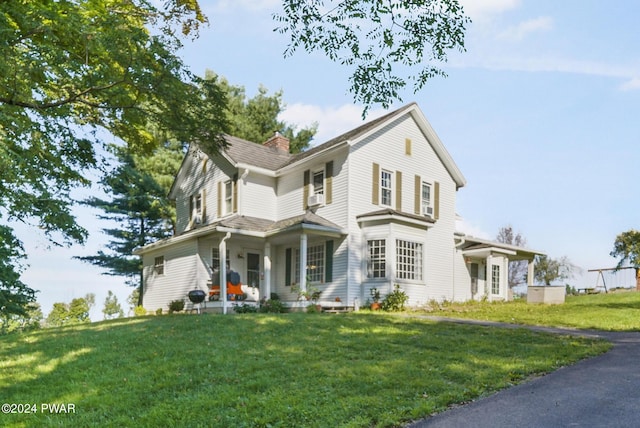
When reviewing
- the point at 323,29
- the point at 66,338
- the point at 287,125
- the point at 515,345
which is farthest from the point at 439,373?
the point at 287,125

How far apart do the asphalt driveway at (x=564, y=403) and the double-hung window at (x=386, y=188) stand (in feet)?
39.7

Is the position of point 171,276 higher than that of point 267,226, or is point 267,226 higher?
point 267,226

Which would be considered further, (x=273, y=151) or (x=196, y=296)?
(x=273, y=151)

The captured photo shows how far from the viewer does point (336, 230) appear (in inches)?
704

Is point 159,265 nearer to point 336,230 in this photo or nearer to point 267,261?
point 267,261

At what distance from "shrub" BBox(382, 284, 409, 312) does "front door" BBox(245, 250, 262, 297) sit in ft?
18.6

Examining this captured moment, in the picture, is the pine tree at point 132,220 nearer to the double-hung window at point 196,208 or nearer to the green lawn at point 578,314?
the double-hung window at point 196,208

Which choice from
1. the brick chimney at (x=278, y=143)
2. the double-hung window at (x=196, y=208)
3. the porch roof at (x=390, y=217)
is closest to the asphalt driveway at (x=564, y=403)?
the porch roof at (x=390, y=217)

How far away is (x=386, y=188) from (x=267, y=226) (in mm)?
4712

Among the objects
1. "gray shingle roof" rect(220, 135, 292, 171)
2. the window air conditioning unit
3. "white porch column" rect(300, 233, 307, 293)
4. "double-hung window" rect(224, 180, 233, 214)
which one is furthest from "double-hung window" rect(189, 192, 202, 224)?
"white porch column" rect(300, 233, 307, 293)

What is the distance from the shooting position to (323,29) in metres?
9.62

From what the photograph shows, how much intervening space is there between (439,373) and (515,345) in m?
2.95

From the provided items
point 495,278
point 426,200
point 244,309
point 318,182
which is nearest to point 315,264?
point 318,182

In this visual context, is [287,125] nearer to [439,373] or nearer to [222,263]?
[222,263]
